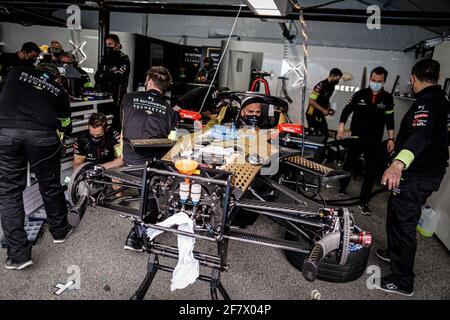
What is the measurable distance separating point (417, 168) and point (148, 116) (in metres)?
2.24

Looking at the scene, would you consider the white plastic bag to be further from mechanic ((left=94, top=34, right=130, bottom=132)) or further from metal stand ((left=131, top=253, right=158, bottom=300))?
mechanic ((left=94, top=34, right=130, bottom=132))

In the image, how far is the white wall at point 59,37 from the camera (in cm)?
837

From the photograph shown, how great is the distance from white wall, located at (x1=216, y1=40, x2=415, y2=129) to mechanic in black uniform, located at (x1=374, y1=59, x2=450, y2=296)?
5.70 m

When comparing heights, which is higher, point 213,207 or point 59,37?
point 59,37

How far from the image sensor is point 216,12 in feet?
17.6

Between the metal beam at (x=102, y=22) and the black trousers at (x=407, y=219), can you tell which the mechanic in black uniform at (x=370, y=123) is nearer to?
the black trousers at (x=407, y=219)

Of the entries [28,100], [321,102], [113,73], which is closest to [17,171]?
[28,100]

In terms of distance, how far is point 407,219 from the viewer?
97.0 inches

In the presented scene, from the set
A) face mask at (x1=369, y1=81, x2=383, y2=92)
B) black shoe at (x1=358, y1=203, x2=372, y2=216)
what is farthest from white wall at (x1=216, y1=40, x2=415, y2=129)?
black shoe at (x1=358, y1=203, x2=372, y2=216)

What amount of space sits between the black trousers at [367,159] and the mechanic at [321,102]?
1.53 m

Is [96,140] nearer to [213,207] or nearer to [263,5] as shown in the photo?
[263,5]

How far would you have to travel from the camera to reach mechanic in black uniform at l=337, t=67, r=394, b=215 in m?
4.12
